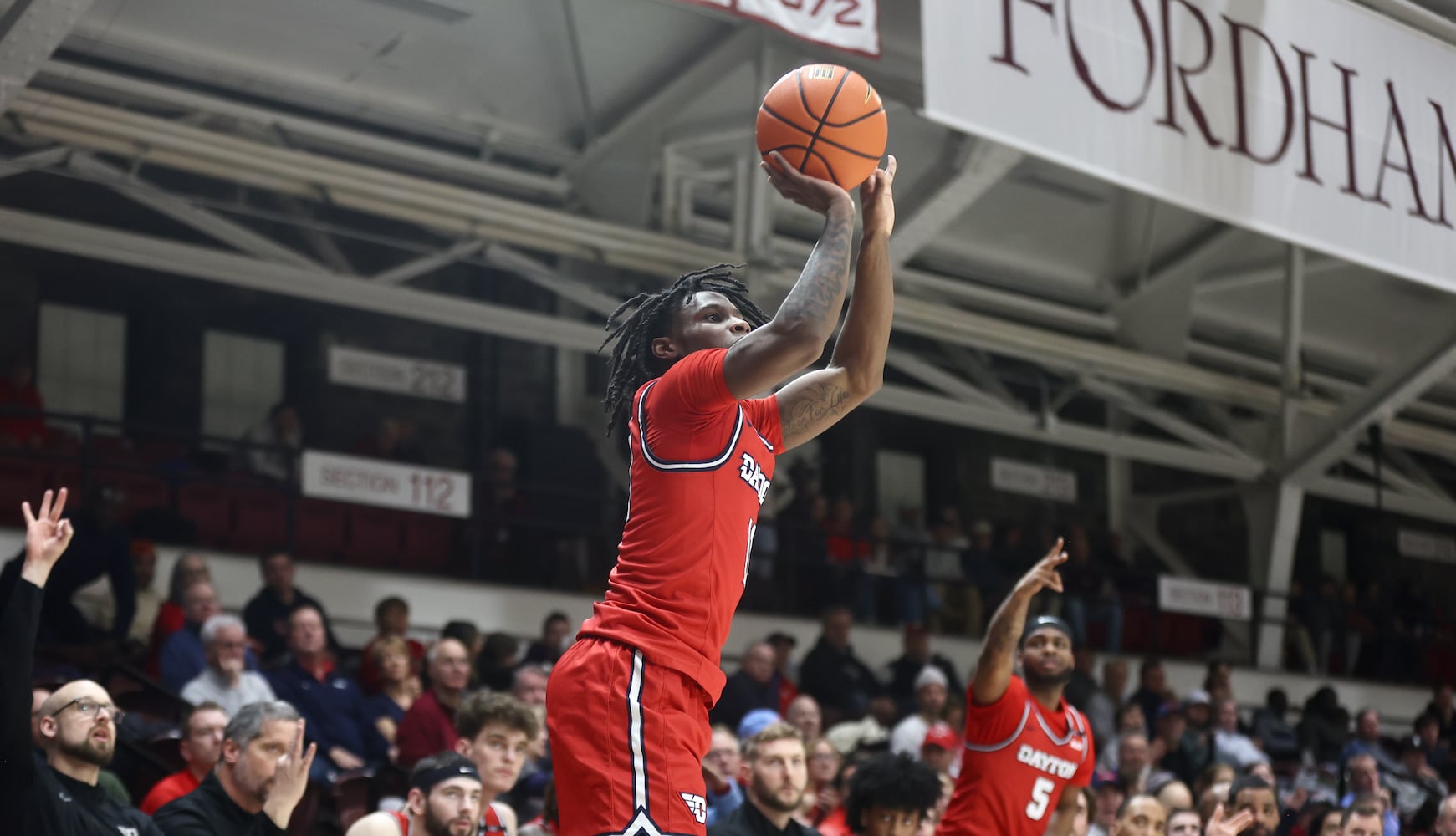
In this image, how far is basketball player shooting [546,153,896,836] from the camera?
12.1 ft

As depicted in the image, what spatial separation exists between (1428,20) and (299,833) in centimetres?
979

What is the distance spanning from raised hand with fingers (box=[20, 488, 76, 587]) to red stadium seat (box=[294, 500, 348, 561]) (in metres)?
8.30

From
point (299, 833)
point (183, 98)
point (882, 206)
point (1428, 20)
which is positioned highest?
point (1428, 20)

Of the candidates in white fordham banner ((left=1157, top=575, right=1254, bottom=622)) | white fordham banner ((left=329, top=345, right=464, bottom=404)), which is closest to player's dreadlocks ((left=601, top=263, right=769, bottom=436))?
white fordham banner ((left=1157, top=575, right=1254, bottom=622))

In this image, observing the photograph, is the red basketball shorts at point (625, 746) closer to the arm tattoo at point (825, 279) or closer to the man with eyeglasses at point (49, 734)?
the arm tattoo at point (825, 279)

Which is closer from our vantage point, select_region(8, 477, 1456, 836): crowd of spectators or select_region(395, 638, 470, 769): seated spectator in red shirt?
select_region(8, 477, 1456, 836): crowd of spectators

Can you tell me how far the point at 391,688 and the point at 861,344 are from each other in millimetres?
5664

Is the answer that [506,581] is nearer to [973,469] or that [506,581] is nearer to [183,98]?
[183,98]

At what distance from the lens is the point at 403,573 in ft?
40.0

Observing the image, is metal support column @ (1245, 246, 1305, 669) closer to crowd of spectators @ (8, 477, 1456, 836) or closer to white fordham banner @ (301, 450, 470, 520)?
crowd of spectators @ (8, 477, 1456, 836)

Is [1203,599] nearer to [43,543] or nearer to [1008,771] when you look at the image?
[1008,771]

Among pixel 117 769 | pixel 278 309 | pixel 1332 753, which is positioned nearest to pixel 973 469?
pixel 1332 753

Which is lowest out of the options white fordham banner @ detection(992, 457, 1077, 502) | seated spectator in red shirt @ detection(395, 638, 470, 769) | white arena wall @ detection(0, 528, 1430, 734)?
seated spectator in red shirt @ detection(395, 638, 470, 769)

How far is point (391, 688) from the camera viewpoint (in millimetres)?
8984
